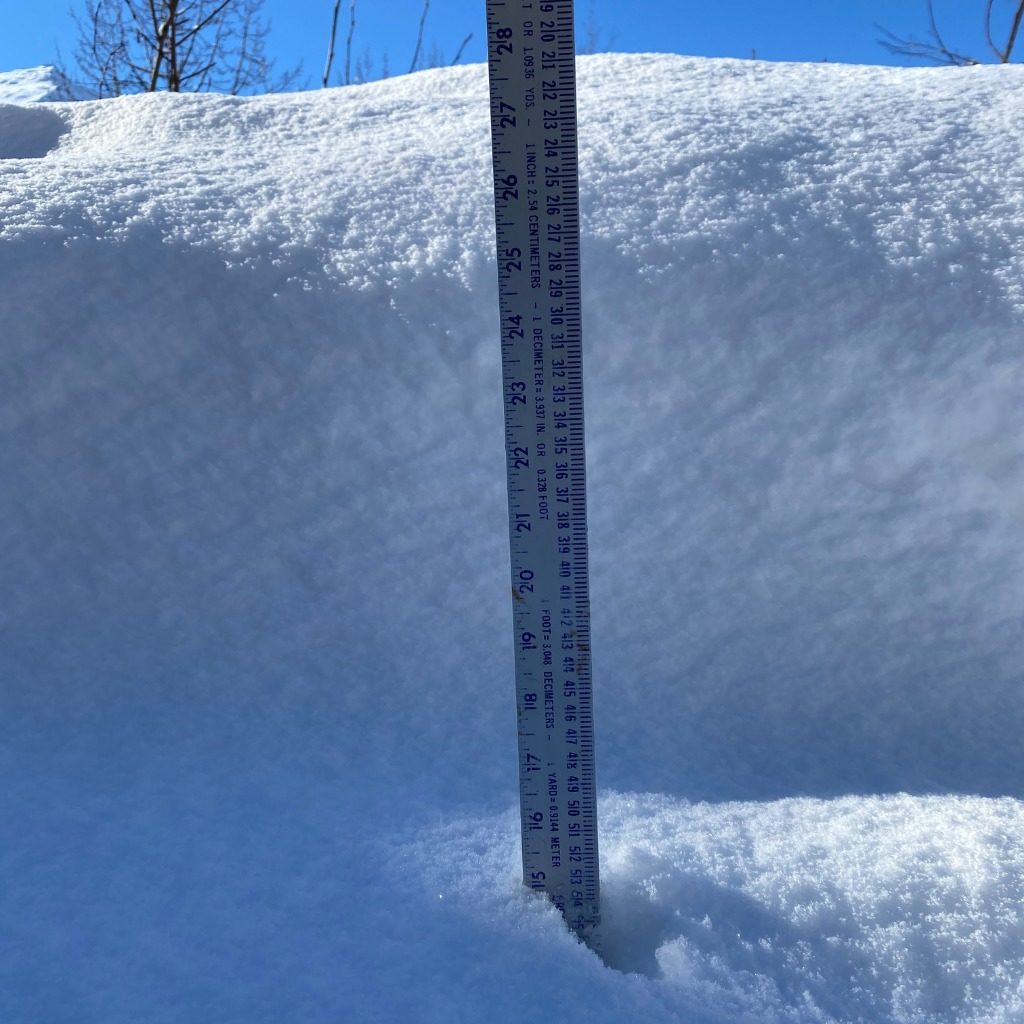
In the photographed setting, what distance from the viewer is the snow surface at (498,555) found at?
48.3 inches

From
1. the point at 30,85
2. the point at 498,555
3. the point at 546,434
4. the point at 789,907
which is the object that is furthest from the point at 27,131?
the point at 30,85

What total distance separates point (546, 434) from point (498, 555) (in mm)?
594

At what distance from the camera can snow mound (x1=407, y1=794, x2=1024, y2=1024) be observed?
1117 mm

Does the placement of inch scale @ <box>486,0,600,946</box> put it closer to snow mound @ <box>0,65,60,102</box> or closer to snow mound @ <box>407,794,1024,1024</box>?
snow mound @ <box>407,794,1024,1024</box>

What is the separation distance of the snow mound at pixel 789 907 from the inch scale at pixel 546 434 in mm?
84

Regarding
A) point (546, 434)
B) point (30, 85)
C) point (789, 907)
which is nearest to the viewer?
point (546, 434)

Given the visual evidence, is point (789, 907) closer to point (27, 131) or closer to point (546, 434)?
point (546, 434)

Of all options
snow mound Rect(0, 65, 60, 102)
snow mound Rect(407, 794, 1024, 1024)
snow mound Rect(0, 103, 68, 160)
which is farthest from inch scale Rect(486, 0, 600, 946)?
snow mound Rect(0, 65, 60, 102)

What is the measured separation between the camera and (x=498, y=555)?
1.67m

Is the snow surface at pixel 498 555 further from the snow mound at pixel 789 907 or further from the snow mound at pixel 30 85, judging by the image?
the snow mound at pixel 30 85

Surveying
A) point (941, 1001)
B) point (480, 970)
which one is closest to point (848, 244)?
point (941, 1001)

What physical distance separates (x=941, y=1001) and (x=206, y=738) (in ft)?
3.64

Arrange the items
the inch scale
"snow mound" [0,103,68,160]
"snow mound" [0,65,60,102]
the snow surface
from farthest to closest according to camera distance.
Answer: "snow mound" [0,65,60,102] → "snow mound" [0,103,68,160] → the snow surface → the inch scale

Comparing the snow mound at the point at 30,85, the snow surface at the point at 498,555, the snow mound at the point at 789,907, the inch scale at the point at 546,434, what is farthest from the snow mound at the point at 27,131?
the snow mound at the point at 30,85
